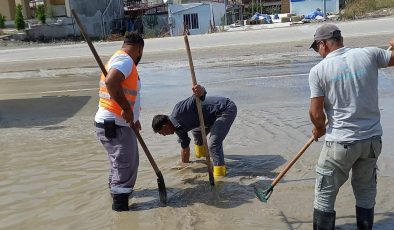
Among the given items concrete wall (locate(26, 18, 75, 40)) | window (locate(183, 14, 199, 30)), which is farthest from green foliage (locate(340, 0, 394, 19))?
concrete wall (locate(26, 18, 75, 40))

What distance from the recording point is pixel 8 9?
46.9m

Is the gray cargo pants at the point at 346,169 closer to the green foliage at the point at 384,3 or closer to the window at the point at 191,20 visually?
the green foliage at the point at 384,3

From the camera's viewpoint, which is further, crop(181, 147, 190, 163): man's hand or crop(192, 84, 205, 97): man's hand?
crop(181, 147, 190, 163): man's hand

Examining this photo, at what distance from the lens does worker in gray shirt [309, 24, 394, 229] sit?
3666 mm

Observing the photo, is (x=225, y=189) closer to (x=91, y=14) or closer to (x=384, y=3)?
(x=384, y=3)

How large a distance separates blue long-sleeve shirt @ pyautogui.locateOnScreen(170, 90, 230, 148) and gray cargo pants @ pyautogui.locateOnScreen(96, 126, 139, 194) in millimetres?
884

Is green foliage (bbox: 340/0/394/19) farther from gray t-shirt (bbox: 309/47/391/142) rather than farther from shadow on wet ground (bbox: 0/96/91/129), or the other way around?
gray t-shirt (bbox: 309/47/391/142)

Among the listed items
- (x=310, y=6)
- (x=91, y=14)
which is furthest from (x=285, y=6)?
(x=91, y=14)

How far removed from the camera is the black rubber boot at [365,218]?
4.00 metres

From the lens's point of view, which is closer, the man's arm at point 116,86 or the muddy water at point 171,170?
the man's arm at point 116,86

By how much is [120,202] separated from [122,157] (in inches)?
18.8

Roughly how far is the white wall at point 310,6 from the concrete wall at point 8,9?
25.1 m

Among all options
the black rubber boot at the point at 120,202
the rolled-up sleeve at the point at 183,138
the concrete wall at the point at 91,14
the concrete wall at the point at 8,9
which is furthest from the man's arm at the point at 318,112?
the concrete wall at the point at 8,9

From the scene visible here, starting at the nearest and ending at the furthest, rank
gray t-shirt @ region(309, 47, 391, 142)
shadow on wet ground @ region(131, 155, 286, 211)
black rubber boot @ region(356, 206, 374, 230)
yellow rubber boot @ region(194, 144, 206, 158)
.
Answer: gray t-shirt @ region(309, 47, 391, 142)
black rubber boot @ region(356, 206, 374, 230)
shadow on wet ground @ region(131, 155, 286, 211)
yellow rubber boot @ region(194, 144, 206, 158)
